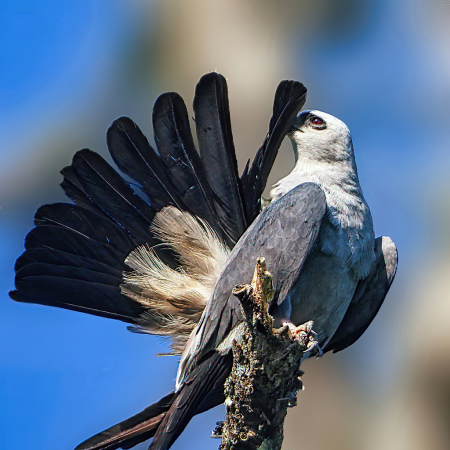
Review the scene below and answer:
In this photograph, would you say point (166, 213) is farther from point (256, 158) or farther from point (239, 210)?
point (256, 158)

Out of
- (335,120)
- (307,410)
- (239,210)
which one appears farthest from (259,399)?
(307,410)

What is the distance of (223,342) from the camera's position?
293 cm

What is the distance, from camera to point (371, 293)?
3576 mm

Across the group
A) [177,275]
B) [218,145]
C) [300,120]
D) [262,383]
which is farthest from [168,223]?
[262,383]

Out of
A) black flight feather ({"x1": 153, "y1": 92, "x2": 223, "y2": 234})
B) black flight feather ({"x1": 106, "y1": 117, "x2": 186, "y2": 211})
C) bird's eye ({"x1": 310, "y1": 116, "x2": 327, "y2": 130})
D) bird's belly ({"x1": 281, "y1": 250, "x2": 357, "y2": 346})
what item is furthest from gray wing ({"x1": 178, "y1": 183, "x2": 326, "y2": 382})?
bird's eye ({"x1": 310, "y1": 116, "x2": 327, "y2": 130})

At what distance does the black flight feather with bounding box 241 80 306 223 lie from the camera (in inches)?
138

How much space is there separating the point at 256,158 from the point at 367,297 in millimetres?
1198

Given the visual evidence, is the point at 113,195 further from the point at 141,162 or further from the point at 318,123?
the point at 318,123

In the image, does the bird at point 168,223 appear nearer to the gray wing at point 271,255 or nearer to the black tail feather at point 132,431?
the gray wing at point 271,255

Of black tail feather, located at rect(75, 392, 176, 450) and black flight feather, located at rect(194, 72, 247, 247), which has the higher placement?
black flight feather, located at rect(194, 72, 247, 247)

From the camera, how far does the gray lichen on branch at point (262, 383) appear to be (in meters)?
2.40

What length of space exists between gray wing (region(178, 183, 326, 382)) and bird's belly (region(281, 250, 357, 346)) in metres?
0.19

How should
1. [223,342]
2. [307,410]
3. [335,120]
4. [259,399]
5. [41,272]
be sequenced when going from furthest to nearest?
[307,410]
[335,120]
[41,272]
[223,342]
[259,399]

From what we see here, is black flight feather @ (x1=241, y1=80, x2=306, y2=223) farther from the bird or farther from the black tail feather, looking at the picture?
the black tail feather
